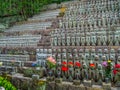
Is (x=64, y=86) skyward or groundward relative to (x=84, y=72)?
groundward

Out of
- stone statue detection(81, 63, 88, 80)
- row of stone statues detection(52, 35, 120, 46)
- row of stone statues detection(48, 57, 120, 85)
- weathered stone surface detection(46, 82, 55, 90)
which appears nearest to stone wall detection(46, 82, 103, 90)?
weathered stone surface detection(46, 82, 55, 90)

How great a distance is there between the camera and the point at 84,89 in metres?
5.18

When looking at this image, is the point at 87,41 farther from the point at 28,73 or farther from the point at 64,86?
the point at 64,86

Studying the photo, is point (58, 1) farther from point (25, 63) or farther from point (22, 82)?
point (22, 82)

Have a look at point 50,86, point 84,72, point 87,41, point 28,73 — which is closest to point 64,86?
point 50,86

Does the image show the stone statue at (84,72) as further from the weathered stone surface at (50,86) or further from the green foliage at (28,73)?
the green foliage at (28,73)

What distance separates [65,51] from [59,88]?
6.55ft

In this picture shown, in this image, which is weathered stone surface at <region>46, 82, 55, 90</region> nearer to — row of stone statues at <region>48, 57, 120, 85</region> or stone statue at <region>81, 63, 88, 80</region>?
row of stone statues at <region>48, 57, 120, 85</region>

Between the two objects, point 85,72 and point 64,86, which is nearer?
point 64,86

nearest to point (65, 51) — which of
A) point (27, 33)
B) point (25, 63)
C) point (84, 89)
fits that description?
point (25, 63)

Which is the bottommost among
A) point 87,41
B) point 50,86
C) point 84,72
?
point 50,86

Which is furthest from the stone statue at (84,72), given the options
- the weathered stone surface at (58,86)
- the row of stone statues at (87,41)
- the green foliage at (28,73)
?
the row of stone statues at (87,41)

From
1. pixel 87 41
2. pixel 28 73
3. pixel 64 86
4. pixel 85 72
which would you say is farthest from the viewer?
pixel 87 41

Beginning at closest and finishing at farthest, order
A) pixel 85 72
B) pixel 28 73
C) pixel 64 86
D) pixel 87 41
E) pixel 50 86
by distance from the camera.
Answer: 1. pixel 64 86
2. pixel 50 86
3. pixel 85 72
4. pixel 28 73
5. pixel 87 41
